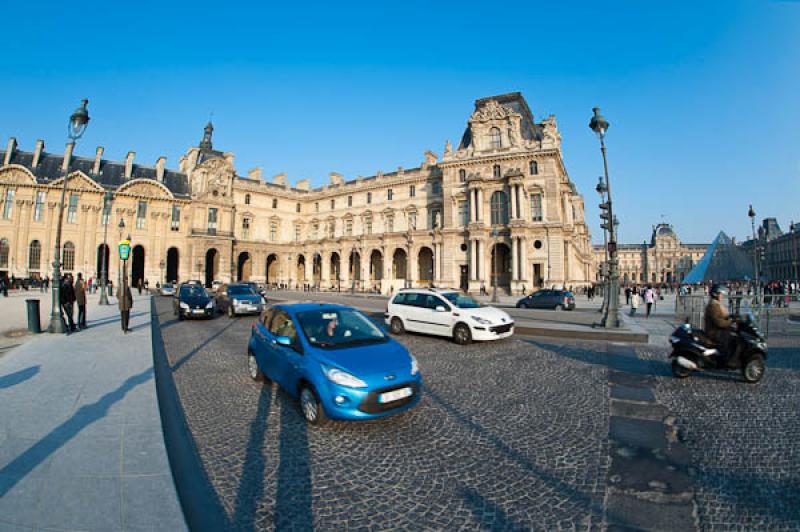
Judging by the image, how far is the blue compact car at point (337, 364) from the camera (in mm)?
4512

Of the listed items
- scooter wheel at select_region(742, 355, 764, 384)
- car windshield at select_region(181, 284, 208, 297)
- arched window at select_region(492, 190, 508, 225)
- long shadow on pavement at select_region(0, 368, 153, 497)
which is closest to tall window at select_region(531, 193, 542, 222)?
arched window at select_region(492, 190, 508, 225)

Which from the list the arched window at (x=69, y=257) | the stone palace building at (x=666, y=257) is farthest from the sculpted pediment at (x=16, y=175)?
the stone palace building at (x=666, y=257)

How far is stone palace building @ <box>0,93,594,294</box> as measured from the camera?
125 ft

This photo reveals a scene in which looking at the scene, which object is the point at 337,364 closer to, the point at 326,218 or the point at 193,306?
the point at 193,306

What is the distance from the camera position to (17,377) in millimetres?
6457

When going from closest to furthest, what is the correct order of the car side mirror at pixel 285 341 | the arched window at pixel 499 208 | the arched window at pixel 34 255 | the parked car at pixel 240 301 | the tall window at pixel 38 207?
the car side mirror at pixel 285 341 < the parked car at pixel 240 301 < the arched window at pixel 499 208 < the arched window at pixel 34 255 < the tall window at pixel 38 207

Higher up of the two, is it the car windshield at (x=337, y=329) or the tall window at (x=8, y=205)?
the tall window at (x=8, y=205)

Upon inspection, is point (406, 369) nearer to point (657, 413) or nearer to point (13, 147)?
point (657, 413)

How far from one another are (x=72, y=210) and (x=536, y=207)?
54.8 meters

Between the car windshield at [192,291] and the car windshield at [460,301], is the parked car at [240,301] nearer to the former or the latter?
the car windshield at [192,291]

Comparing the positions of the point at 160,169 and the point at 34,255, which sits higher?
the point at 160,169

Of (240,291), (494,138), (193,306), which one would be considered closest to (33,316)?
(193,306)

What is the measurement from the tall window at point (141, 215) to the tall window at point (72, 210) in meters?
6.13

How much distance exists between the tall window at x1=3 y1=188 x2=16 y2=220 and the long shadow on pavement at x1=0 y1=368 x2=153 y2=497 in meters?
54.2
